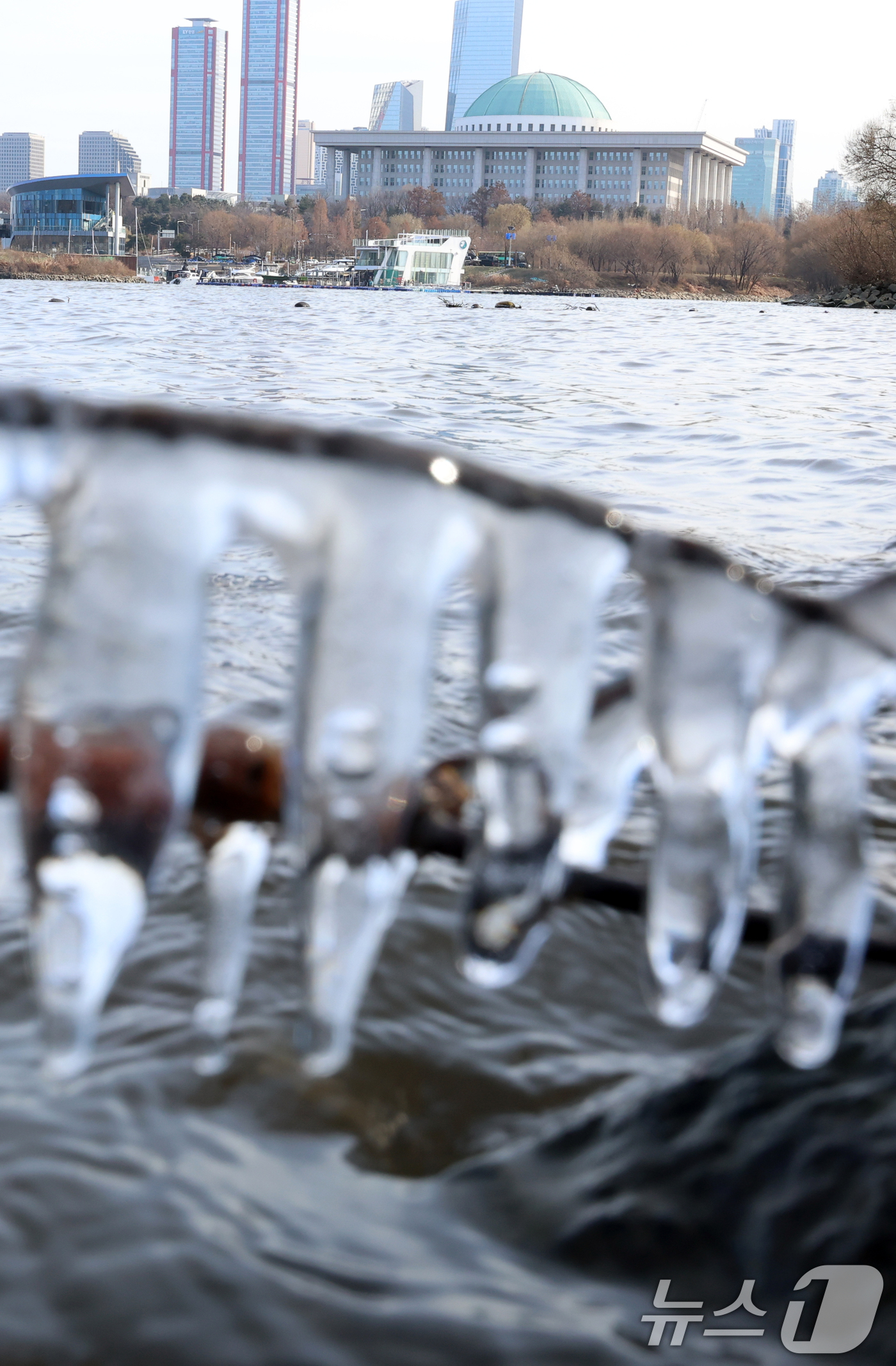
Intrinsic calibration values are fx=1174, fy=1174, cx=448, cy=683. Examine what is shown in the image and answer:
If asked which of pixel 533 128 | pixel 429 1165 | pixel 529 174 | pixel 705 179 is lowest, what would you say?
pixel 429 1165

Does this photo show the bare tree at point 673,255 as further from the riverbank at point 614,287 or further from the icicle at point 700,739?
the icicle at point 700,739

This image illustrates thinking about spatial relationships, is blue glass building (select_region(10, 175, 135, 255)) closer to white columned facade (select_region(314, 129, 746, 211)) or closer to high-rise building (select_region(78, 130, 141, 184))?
white columned facade (select_region(314, 129, 746, 211))

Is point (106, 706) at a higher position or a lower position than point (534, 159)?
lower

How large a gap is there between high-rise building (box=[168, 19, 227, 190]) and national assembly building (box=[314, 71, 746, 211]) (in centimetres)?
8466

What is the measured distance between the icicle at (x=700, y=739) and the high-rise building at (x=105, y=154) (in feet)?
695

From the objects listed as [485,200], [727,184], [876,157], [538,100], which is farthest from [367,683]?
[727,184]

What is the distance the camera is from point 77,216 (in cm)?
10606

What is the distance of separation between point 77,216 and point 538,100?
173 ft

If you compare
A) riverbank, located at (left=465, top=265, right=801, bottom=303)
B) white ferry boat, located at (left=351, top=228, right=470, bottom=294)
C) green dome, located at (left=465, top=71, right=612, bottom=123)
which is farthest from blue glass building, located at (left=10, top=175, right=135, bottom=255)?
A: green dome, located at (left=465, top=71, right=612, bottom=123)

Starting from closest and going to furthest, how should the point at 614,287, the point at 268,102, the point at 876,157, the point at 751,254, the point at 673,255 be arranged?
1. the point at 876,157
2. the point at 614,287
3. the point at 751,254
4. the point at 673,255
5. the point at 268,102

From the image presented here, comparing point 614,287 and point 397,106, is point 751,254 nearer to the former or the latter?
point 614,287

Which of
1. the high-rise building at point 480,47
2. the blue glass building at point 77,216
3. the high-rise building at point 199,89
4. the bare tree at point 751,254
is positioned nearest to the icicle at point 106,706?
the bare tree at point 751,254

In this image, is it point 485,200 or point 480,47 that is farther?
point 480,47

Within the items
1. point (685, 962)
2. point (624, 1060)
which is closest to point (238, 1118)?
point (624, 1060)
